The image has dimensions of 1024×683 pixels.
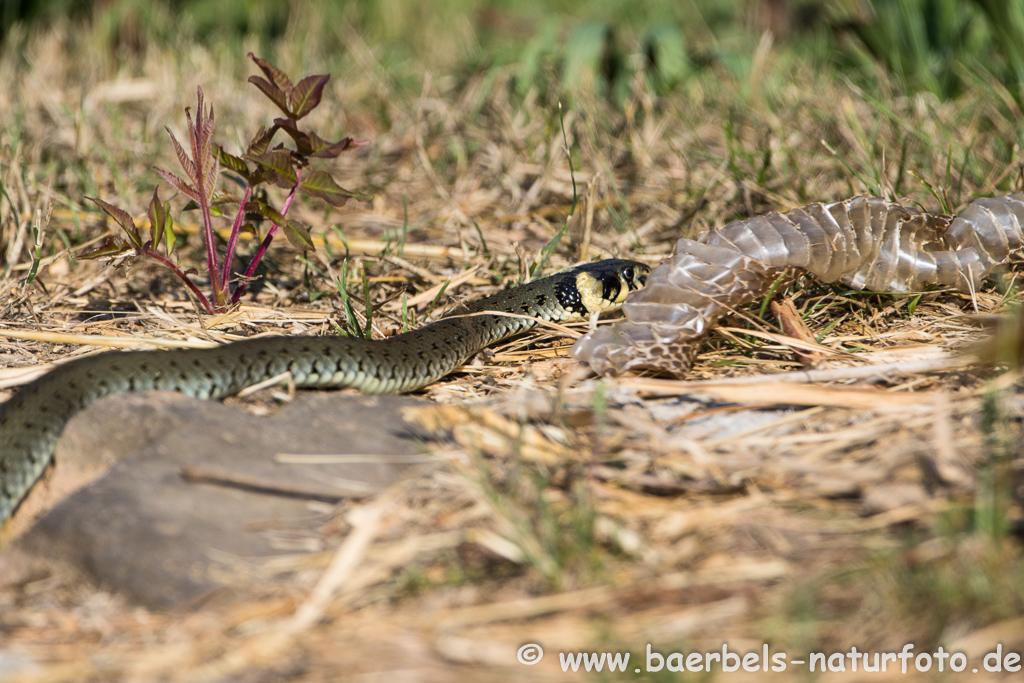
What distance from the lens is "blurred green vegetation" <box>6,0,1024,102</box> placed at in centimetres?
556

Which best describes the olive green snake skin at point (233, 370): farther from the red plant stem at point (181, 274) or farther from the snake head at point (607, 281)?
the red plant stem at point (181, 274)

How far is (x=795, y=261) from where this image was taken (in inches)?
116

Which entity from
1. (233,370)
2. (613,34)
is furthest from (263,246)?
(613,34)

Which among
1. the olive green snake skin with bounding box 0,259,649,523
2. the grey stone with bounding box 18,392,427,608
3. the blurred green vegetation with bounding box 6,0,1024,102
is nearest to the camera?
the grey stone with bounding box 18,392,427,608

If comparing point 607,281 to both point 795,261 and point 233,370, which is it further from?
point 233,370

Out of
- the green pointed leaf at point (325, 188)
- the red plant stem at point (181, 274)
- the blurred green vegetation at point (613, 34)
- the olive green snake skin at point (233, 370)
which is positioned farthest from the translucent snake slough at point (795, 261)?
the blurred green vegetation at point (613, 34)

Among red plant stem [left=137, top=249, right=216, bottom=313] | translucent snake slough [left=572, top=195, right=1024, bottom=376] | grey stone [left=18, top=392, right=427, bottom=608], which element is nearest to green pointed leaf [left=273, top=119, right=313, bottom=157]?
red plant stem [left=137, top=249, right=216, bottom=313]

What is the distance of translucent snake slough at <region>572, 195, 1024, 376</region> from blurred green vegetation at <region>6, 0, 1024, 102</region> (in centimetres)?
166

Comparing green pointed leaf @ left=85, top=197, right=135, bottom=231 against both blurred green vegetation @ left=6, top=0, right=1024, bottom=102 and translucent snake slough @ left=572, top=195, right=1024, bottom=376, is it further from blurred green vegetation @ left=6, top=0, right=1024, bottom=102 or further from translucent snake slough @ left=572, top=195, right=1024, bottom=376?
blurred green vegetation @ left=6, top=0, right=1024, bottom=102

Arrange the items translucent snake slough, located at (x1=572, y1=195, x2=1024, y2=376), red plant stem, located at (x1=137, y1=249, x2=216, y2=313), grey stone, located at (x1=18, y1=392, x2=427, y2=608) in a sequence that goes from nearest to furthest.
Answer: grey stone, located at (x1=18, y1=392, x2=427, y2=608), translucent snake slough, located at (x1=572, y1=195, x2=1024, y2=376), red plant stem, located at (x1=137, y1=249, x2=216, y2=313)

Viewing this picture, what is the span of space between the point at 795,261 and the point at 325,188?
1751 millimetres

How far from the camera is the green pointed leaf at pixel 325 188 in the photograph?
10.9 ft

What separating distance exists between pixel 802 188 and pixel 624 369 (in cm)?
179

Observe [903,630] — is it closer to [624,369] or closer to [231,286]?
[624,369]
